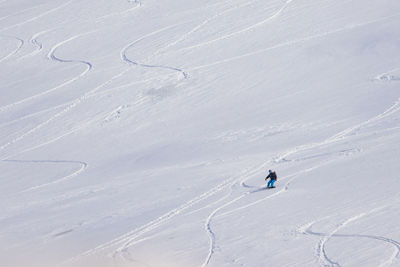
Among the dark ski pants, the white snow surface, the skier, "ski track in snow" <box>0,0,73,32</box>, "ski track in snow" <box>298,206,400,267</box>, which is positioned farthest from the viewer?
"ski track in snow" <box>0,0,73,32</box>

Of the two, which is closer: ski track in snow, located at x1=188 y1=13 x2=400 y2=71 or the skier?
the skier

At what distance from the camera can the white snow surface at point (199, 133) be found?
17234 millimetres

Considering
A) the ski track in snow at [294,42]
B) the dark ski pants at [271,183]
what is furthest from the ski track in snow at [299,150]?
the ski track in snow at [294,42]

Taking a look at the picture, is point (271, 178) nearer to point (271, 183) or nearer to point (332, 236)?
point (271, 183)

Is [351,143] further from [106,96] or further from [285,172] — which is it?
→ [106,96]

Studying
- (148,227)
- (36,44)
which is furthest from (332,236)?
(36,44)

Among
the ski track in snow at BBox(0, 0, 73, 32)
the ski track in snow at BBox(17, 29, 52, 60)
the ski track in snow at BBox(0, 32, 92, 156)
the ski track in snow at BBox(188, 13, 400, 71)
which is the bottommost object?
the ski track in snow at BBox(188, 13, 400, 71)

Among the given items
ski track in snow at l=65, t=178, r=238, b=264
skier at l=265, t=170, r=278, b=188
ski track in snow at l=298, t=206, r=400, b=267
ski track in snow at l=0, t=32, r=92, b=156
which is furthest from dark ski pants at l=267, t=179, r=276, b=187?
ski track in snow at l=0, t=32, r=92, b=156

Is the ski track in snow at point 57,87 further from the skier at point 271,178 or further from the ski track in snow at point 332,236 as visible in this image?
the ski track in snow at point 332,236

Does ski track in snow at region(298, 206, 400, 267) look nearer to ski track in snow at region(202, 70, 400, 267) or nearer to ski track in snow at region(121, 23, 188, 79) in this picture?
ski track in snow at region(202, 70, 400, 267)

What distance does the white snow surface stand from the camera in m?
17.2

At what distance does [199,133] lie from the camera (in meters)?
25.2

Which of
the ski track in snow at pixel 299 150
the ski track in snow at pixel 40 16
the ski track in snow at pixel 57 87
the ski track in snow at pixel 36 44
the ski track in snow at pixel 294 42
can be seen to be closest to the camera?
the ski track in snow at pixel 299 150

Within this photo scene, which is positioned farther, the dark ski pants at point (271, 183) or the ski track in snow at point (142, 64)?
the ski track in snow at point (142, 64)
